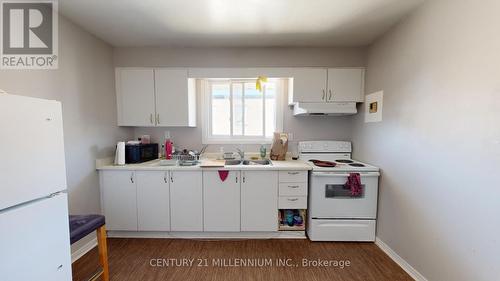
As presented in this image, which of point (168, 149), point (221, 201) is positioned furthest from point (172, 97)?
point (221, 201)

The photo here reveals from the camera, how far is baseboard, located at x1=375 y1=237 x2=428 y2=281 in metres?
1.77

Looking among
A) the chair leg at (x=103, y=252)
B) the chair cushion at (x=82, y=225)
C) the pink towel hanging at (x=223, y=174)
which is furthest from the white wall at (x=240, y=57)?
the chair leg at (x=103, y=252)

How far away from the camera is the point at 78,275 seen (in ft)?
6.00

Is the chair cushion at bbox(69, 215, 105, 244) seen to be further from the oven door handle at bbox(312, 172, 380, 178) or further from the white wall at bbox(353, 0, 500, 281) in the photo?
the white wall at bbox(353, 0, 500, 281)

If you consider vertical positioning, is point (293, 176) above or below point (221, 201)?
above

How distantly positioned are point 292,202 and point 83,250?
2330 millimetres

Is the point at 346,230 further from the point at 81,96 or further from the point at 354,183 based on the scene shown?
the point at 81,96

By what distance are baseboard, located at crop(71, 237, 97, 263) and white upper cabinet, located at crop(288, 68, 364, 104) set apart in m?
2.93

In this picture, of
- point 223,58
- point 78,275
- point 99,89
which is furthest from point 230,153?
point 78,275

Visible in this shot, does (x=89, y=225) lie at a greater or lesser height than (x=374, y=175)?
lesser

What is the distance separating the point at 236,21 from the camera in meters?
2.02

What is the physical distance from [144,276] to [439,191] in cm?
260

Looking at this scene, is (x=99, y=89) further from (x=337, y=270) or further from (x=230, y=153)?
(x=337, y=270)

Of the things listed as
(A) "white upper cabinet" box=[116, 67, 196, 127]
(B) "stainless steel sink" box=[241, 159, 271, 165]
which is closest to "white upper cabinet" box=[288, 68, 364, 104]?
(B) "stainless steel sink" box=[241, 159, 271, 165]
